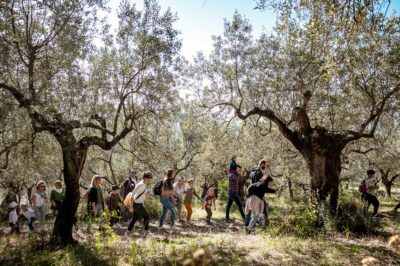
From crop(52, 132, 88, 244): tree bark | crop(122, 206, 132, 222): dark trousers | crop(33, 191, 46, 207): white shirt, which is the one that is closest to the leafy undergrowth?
crop(52, 132, 88, 244): tree bark

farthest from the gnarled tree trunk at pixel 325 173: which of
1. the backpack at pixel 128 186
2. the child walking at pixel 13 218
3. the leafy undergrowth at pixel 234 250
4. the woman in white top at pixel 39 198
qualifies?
the child walking at pixel 13 218

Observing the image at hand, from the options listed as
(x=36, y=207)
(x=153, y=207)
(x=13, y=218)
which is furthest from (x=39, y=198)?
(x=153, y=207)

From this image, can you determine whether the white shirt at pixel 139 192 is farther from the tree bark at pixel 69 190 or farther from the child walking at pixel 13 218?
the child walking at pixel 13 218

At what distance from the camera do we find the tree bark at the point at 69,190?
9078 millimetres

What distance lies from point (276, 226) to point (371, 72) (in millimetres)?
6331

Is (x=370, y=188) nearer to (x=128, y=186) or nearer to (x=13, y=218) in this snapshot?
(x=128, y=186)

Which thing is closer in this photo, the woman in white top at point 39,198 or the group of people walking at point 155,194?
the group of people walking at point 155,194

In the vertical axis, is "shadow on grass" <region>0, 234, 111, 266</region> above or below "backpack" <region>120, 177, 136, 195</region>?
below

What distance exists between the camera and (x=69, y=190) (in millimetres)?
9469

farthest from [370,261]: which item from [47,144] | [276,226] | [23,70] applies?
[47,144]

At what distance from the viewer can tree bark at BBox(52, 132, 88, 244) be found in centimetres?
908

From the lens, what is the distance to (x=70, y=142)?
29.9 feet

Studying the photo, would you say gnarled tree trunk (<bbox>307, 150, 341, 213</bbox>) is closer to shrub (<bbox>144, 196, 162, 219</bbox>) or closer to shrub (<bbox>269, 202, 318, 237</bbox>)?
shrub (<bbox>269, 202, 318, 237</bbox>)

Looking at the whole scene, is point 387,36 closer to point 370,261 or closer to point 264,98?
point 264,98
